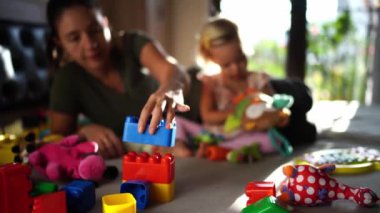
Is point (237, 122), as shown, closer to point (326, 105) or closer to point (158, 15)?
point (326, 105)

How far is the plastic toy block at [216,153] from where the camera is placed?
1077 mm

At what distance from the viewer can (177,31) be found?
2195mm

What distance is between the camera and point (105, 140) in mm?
1083

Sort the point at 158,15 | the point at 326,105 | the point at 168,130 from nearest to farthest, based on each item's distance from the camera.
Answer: the point at 168,130 → the point at 326,105 → the point at 158,15

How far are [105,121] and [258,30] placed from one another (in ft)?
3.15

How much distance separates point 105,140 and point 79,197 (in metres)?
0.40

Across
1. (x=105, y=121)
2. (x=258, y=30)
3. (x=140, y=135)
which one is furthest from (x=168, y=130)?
(x=258, y=30)

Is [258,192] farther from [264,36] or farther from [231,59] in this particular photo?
[264,36]

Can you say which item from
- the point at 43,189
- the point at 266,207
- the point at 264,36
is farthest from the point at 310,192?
the point at 264,36

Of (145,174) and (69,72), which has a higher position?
(69,72)

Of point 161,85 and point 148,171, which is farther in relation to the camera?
point 161,85

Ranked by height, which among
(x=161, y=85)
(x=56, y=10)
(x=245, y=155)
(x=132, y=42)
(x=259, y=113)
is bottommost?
A: (x=245, y=155)

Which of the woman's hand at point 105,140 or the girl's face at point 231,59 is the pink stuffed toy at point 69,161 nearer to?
the woman's hand at point 105,140

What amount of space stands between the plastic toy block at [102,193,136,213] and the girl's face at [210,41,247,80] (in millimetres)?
673
